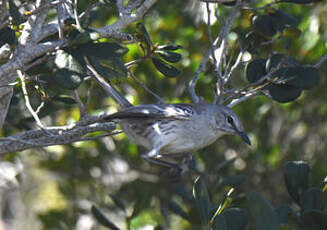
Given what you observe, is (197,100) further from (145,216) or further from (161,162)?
(145,216)

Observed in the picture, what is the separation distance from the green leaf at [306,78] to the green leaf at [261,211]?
3.60 ft

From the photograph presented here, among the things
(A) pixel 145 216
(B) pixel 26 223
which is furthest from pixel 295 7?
(B) pixel 26 223

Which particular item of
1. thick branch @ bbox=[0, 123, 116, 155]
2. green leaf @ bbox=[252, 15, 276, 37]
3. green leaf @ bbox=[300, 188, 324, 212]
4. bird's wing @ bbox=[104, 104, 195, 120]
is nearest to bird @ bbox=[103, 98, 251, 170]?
bird's wing @ bbox=[104, 104, 195, 120]

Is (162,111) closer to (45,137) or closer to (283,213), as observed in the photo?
(45,137)

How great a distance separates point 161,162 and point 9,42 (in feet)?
5.19

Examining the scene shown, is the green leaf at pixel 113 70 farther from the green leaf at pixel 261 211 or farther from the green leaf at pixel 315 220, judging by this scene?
the green leaf at pixel 315 220

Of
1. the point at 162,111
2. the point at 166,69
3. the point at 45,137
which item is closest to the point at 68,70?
the point at 45,137

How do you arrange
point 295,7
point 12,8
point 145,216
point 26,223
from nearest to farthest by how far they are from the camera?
1. point 12,8
2. point 145,216
3. point 295,7
4. point 26,223

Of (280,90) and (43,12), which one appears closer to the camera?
(43,12)

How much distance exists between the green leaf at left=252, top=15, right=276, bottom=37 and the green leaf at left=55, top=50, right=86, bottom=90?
1527 millimetres

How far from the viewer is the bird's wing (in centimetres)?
351

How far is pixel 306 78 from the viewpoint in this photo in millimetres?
3225

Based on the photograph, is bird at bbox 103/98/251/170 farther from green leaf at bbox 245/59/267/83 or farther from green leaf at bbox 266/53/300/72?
green leaf at bbox 266/53/300/72

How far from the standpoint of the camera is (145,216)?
3.72 meters
